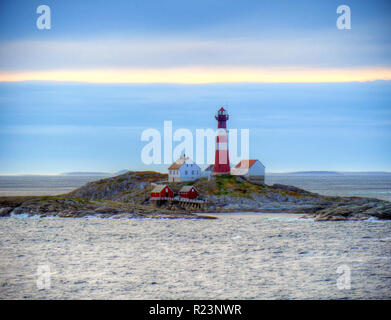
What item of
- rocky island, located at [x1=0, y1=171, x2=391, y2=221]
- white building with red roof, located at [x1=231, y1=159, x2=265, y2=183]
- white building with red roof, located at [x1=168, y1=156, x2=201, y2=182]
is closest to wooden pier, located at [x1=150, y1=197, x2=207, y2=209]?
rocky island, located at [x1=0, y1=171, x2=391, y2=221]

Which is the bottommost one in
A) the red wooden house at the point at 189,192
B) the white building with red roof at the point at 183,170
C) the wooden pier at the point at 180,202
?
the wooden pier at the point at 180,202

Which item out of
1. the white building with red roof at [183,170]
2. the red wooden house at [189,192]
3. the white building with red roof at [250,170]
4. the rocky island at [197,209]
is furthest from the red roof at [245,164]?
the red wooden house at [189,192]

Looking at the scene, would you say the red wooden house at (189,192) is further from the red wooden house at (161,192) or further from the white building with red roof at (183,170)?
the white building with red roof at (183,170)

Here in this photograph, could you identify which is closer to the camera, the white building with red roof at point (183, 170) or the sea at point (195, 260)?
the sea at point (195, 260)

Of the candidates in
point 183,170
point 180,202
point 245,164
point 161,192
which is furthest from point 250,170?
point 161,192

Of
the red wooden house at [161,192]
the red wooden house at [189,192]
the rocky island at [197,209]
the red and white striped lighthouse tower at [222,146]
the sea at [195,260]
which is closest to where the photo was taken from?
the sea at [195,260]

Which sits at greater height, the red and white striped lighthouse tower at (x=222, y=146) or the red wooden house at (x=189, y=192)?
the red and white striped lighthouse tower at (x=222, y=146)
